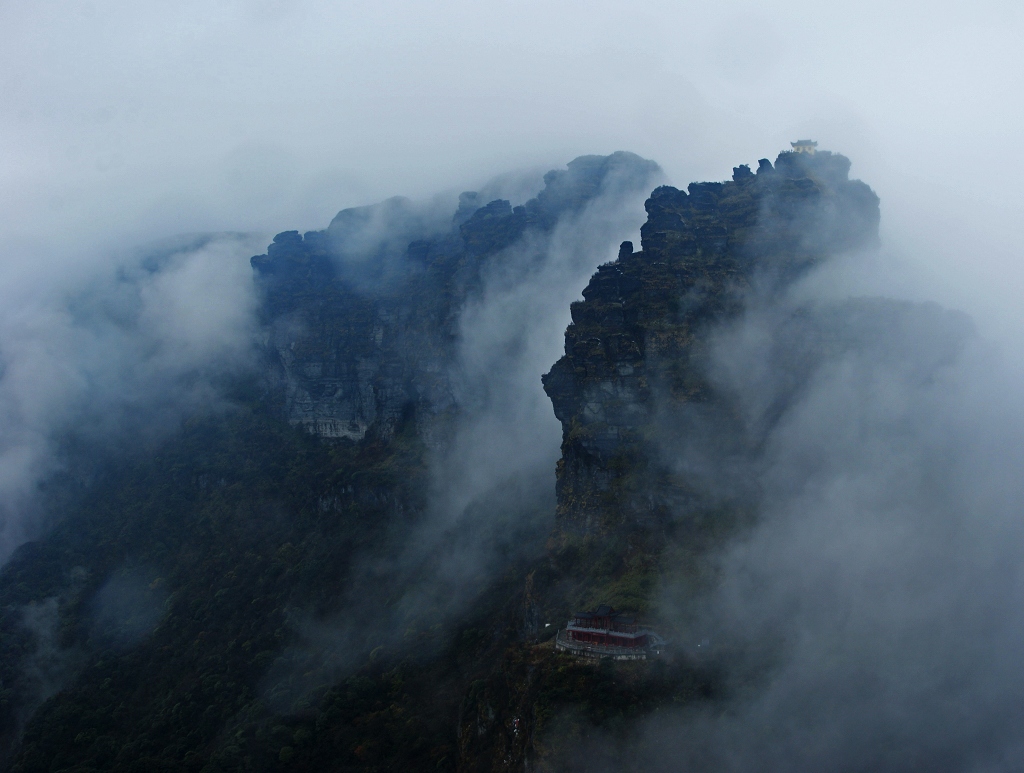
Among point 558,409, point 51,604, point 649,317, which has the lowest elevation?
point 51,604

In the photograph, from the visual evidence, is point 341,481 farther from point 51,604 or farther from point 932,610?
point 932,610

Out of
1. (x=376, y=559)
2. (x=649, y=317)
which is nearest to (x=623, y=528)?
(x=649, y=317)

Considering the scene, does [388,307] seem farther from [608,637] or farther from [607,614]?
[608,637]

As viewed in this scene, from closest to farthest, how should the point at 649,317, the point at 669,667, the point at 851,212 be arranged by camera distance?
the point at 669,667 → the point at 649,317 → the point at 851,212

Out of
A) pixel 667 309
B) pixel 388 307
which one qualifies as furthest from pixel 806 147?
pixel 388 307

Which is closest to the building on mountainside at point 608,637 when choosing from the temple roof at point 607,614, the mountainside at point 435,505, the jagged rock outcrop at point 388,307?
the temple roof at point 607,614

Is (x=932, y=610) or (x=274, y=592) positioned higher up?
(x=932, y=610)
